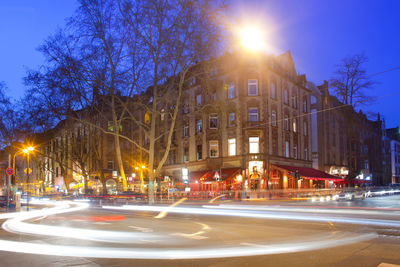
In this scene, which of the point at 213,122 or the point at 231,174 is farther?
the point at 213,122

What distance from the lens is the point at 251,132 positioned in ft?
126

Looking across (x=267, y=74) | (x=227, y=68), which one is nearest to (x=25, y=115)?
(x=227, y=68)

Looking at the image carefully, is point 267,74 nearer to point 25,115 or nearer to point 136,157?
point 136,157

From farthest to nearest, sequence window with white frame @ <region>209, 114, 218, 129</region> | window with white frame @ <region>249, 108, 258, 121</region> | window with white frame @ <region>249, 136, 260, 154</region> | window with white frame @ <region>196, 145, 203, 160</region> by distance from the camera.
Result: 1. window with white frame @ <region>196, 145, 203, 160</region>
2. window with white frame @ <region>209, 114, 218, 129</region>
3. window with white frame @ <region>249, 108, 258, 121</region>
4. window with white frame @ <region>249, 136, 260, 154</region>

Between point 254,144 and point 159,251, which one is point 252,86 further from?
point 159,251

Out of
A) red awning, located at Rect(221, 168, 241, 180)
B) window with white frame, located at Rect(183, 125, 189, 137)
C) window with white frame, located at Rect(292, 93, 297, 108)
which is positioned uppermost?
window with white frame, located at Rect(292, 93, 297, 108)

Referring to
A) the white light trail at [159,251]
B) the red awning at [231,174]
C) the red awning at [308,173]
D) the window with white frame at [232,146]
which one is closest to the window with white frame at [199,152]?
the window with white frame at [232,146]

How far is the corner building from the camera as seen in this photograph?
1502 inches

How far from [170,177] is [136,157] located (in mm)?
8700

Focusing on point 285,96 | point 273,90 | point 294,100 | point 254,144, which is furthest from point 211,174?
point 294,100

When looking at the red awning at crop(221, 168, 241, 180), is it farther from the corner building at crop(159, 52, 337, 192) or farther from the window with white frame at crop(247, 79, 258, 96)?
the window with white frame at crop(247, 79, 258, 96)

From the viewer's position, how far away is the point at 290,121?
43094 millimetres

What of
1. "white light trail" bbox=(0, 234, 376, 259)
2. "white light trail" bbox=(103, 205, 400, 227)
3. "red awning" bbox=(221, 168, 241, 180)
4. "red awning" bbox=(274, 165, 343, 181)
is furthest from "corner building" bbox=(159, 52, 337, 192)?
"white light trail" bbox=(0, 234, 376, 259)

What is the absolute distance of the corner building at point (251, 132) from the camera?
38.2m
